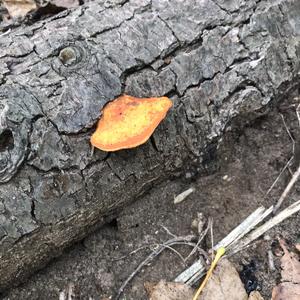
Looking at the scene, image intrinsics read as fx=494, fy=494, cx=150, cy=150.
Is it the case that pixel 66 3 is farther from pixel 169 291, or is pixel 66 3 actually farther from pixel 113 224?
pixel 169 291

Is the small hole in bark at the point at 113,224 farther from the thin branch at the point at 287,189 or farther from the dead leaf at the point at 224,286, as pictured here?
the thin branch at the point at 287,189

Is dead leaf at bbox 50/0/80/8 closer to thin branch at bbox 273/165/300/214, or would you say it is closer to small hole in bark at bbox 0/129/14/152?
small hole in bark at bbox 0/129/14/152

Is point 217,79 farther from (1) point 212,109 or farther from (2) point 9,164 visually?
(2) point 9,164

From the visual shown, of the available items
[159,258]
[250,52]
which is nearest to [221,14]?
[250,52]

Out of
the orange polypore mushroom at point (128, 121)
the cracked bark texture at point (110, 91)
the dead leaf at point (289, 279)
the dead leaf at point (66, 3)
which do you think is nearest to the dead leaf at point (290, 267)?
the dead leaf at point (289, 279)

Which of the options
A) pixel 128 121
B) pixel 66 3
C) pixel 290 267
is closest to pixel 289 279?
pixel 290 267
